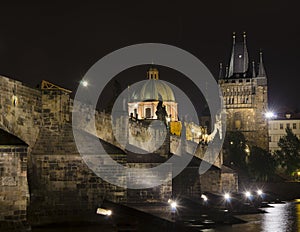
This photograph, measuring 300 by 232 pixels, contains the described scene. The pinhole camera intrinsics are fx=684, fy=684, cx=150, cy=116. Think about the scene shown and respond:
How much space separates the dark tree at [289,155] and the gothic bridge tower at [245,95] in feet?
42.4

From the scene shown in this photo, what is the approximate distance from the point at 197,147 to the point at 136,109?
47416 millimetres

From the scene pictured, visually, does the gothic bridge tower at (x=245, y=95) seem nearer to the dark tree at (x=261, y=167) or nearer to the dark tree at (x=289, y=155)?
the dark tree at (x=289, y=155)

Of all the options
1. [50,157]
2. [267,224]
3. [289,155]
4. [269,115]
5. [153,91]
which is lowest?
[267,224]

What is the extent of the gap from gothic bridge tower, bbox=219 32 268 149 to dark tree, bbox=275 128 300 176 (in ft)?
42.4

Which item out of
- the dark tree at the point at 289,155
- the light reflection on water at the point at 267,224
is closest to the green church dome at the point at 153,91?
the dark tree at the point at 289,155

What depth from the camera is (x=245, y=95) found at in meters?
141

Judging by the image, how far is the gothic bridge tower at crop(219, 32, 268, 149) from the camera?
135 meters

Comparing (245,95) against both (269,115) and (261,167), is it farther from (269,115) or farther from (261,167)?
(261,167)

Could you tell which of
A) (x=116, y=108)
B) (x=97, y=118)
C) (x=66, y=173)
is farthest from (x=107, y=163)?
(x=116, y=108)

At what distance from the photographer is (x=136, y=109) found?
10894cm

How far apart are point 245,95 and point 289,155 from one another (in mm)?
27396

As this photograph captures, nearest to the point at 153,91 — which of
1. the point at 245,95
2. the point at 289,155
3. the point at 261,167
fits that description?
the point at 261,167

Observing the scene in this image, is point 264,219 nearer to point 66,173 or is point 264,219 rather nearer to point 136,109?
point 66,173

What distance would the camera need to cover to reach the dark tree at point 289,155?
11225 cm
